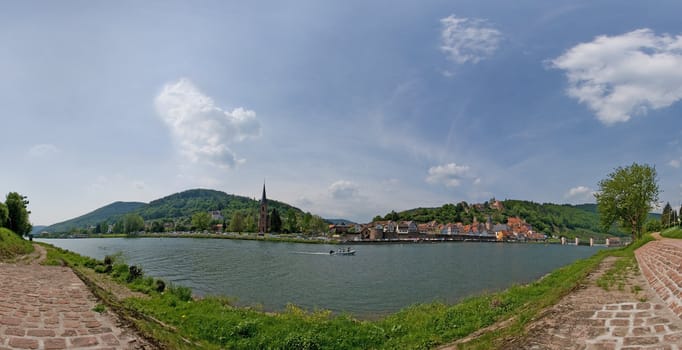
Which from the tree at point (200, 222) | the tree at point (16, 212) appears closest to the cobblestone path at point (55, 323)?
the tree at point (16, 212)

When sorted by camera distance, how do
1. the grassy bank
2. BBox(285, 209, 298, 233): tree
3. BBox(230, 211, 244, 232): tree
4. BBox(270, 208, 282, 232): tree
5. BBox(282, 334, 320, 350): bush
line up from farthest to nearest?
1. BBox(230, 211, 244, 232): tree
2. BBox(285, 209, 298, 233): tree
3. BBox(270, 208, 282, 232): tree
4. BBox(282, 334, 320, 350): bush
5. the grassy bank

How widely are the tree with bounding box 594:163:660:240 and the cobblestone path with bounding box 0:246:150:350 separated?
46.7 m

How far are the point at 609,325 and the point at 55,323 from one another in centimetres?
1091

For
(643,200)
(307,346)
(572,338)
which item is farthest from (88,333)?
(643,200)

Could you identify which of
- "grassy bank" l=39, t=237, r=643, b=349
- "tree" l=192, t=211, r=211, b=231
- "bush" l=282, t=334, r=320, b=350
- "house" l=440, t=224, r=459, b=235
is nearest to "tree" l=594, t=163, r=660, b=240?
"grassy bank" l=39, t=237, r=643, b=349

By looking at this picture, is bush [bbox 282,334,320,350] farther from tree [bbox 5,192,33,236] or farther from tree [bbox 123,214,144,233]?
tree [bbox 123,214,144,233]

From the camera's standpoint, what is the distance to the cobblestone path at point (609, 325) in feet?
18.6

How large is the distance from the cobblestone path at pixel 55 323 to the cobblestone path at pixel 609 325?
7800 mm

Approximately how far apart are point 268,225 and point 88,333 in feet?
420

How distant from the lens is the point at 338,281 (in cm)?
2870

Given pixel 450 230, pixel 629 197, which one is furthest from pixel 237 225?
pixel 629 197

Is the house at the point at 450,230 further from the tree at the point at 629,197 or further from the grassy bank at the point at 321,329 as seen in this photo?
the grassy bank at the point at 321,329

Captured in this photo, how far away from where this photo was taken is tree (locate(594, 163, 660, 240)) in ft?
119

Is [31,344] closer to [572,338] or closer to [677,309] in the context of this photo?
[572,338]
